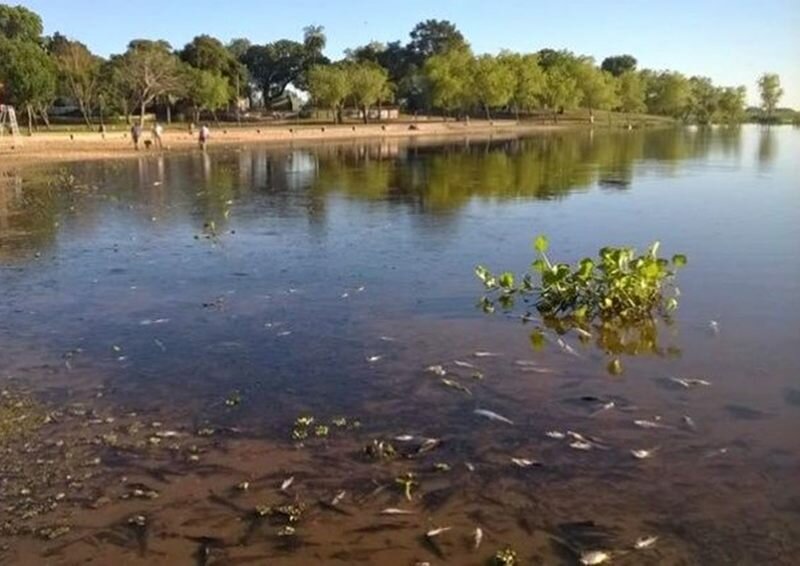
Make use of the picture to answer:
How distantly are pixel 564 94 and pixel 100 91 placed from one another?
81.3 meters

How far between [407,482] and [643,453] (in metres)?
2.55

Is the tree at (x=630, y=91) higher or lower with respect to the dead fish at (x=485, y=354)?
higher

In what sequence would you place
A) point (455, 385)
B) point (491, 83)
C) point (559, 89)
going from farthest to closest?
point (559, 89) < point (491, 83) < point (455, 385)

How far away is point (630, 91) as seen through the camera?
160 meters

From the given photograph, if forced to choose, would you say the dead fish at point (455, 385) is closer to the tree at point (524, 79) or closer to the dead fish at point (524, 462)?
the dead fish at point (524, 462)

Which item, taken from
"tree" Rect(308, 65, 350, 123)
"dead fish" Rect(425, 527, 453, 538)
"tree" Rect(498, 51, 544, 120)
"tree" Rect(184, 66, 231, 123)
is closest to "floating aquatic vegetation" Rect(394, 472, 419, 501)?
"dead fish" Rect(425, 527, 453, 538)

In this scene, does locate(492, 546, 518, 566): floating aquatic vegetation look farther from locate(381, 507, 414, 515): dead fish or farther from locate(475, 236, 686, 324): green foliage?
locate(475, 236, 686, 324): green foliage

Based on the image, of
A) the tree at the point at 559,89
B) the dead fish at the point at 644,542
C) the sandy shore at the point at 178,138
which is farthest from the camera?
the tree at the point at 559,89

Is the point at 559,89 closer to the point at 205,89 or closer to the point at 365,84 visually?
the point at 365,84

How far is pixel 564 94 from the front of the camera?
133750mm

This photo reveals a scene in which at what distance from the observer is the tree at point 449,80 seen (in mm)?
112938

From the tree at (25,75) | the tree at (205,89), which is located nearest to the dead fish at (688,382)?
the tree at (25,75)

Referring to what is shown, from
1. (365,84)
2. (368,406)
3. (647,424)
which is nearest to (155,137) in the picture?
(365,84)

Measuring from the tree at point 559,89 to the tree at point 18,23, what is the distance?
273 feet
